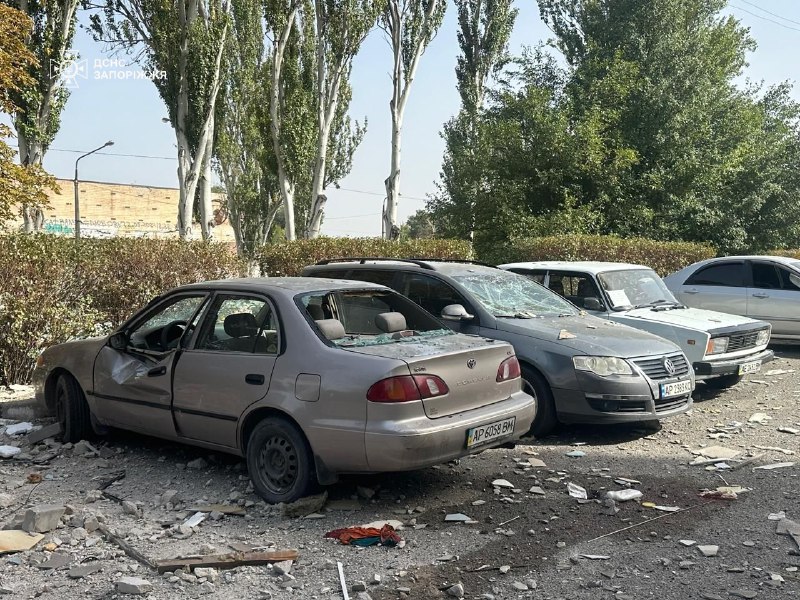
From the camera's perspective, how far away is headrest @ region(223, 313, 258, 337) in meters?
5.57

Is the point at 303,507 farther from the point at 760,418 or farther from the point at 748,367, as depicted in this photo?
the point at 748,367

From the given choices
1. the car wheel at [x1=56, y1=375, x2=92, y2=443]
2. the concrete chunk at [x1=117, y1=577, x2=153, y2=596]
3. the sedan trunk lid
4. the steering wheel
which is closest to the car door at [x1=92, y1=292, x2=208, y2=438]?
the steering wheel

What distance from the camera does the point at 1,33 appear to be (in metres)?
9.73

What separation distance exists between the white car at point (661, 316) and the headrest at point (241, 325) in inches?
182

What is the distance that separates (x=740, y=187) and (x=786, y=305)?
14.2 m

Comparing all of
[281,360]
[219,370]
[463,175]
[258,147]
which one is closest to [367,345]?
[281,360]

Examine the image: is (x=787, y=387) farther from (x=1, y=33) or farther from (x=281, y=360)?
(x=1, y=33)

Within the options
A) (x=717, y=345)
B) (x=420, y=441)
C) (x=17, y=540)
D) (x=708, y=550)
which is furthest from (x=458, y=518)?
(x=717, y=345)

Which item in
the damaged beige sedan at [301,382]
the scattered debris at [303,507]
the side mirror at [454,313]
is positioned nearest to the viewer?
the damaged beige sedan at [301,382]

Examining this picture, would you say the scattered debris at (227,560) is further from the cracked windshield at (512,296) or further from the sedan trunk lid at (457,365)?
the cracked windshield at (512,296)

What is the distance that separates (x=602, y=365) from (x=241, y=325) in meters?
3.29

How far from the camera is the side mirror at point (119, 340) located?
6344 millimetres

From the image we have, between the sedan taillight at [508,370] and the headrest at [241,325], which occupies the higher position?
the headrest at [241,325]

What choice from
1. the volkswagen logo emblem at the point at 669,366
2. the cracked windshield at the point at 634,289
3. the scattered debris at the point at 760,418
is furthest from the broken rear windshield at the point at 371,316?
the scattered debris at the point at 760,418
